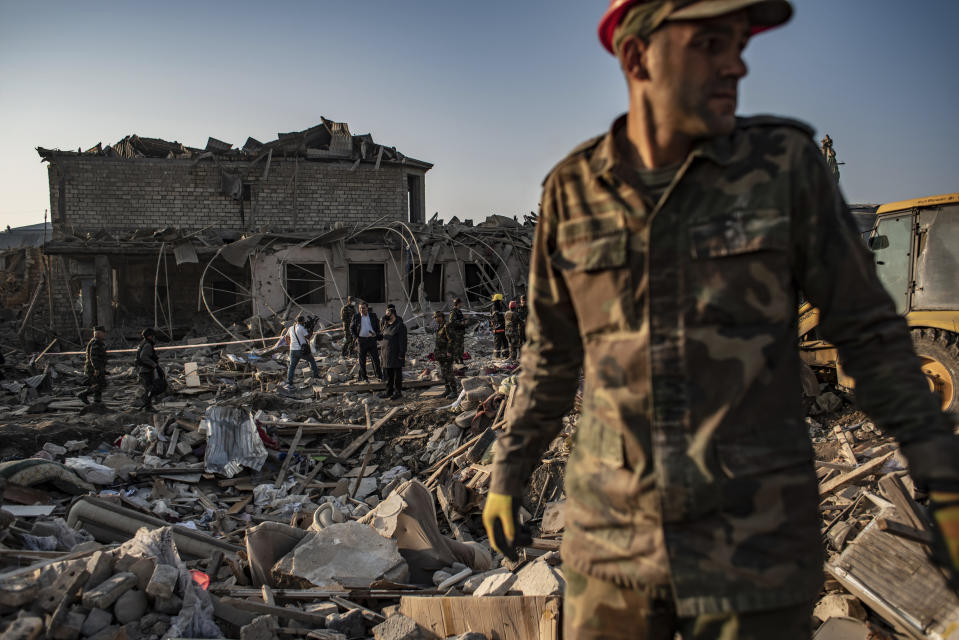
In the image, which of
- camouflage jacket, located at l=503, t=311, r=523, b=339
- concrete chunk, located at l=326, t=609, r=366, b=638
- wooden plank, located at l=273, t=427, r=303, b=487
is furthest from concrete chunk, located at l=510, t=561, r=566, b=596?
camouflage jacket, located at l=503, t=311, r=523, b=339

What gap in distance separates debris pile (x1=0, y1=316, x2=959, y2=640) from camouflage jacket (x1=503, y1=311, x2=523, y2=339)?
2.70 metres

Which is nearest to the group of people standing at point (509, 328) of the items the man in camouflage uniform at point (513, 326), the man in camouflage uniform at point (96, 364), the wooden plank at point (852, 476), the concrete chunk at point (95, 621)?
the man in camouflage uniform at point (513, 326)

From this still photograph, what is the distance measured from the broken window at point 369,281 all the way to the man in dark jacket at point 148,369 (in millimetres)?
8868

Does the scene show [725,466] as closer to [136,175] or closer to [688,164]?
[688,164]

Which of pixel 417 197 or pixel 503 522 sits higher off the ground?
pixel 417 197

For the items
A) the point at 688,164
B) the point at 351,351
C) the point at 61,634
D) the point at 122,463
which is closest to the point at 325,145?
the point at 351,351

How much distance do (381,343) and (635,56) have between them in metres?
9.90

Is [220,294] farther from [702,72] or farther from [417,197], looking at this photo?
[702,72]

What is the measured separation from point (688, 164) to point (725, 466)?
0.62m

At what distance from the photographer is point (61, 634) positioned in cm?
298

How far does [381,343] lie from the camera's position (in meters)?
11.1

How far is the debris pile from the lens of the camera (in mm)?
3117

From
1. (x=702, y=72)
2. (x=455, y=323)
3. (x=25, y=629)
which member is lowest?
(x=25, y=629)

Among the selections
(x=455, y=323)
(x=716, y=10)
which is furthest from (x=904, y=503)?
(x=455, y=323)
